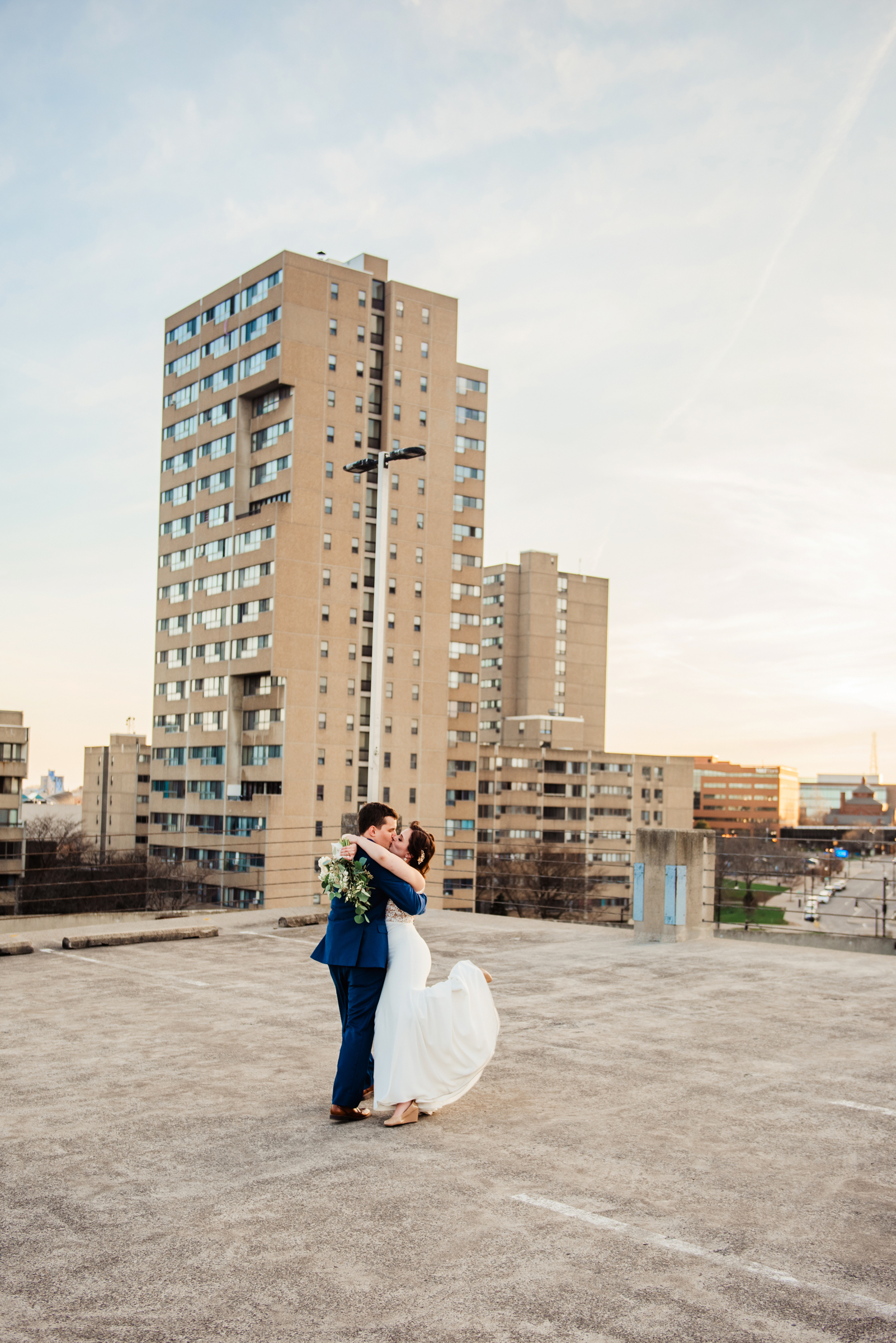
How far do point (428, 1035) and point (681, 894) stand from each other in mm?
9619

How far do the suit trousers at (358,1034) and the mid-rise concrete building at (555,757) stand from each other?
9175 cm

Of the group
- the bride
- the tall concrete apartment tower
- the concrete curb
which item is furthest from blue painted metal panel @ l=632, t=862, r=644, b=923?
the tall concrete apartment tower

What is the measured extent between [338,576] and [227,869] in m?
24.2

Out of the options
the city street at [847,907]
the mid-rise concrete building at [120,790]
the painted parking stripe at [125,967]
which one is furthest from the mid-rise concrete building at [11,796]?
the painted parking stripe at [125,967]

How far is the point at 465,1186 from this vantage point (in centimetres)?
524

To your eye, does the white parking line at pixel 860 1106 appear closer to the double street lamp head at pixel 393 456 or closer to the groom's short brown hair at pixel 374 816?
the groom's short brown hair at pixel 374 816

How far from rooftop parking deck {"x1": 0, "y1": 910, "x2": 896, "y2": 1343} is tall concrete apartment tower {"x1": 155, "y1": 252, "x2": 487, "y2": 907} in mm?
65428

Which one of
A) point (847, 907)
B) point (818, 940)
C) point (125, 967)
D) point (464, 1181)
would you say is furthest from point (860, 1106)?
point (847, 907)

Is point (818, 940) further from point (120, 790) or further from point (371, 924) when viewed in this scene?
point (120, 790)

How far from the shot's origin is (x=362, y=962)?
6391 millimetres

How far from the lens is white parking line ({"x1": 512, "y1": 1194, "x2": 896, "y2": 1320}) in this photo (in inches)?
158

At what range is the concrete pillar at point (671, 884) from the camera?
15.2 m

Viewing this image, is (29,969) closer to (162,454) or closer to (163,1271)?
(163,1271)

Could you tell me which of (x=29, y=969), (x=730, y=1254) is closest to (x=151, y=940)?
(x=29, y=969)
